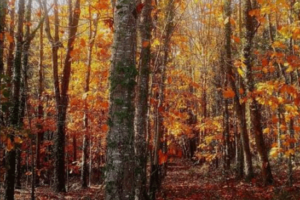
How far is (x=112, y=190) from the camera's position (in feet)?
15.7

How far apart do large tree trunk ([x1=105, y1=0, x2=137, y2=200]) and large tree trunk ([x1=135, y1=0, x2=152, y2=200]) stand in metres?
3.45

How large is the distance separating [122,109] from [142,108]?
4163 mm

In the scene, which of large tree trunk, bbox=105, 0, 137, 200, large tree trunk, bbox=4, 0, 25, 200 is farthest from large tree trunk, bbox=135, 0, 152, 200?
large tree trunk, bbox=4, 0, 25, 200

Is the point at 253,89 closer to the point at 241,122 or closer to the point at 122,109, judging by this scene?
the point at 241,122

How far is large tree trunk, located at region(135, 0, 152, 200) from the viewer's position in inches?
348

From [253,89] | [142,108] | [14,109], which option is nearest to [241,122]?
[253,89]

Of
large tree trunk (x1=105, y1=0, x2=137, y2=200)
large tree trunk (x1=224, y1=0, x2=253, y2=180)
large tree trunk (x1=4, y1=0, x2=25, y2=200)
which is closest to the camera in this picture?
large tree trunk (x1=105, y1=0, x2=137, y2=200)

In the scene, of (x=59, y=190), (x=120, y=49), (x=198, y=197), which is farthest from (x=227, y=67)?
(x=120, y=49)

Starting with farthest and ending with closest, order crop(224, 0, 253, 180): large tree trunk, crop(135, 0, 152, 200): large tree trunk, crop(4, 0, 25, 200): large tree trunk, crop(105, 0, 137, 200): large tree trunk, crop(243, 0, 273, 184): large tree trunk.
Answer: crop(224, 0, 253, 180): large tree trunk < crop(243, 0, 273, 184): large tree trunk < crop(4, 0, 25, 200): large tree trunk < crop(135, 0, 152, 200): large tree trunk < crop(105, 0, 137, 200): large tree trunk

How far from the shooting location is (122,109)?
4.98 metres

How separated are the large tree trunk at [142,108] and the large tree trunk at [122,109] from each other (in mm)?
3450

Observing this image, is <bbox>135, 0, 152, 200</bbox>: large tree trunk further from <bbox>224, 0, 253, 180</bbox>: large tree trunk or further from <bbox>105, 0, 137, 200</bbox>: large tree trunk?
<bbox>224, 0, 253, 180</bbox>: large tree trunk

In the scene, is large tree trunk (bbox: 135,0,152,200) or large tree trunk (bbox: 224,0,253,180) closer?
large tree trunk (bbox: 135,0,152,200)

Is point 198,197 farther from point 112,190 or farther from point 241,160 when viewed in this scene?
point 112,190
